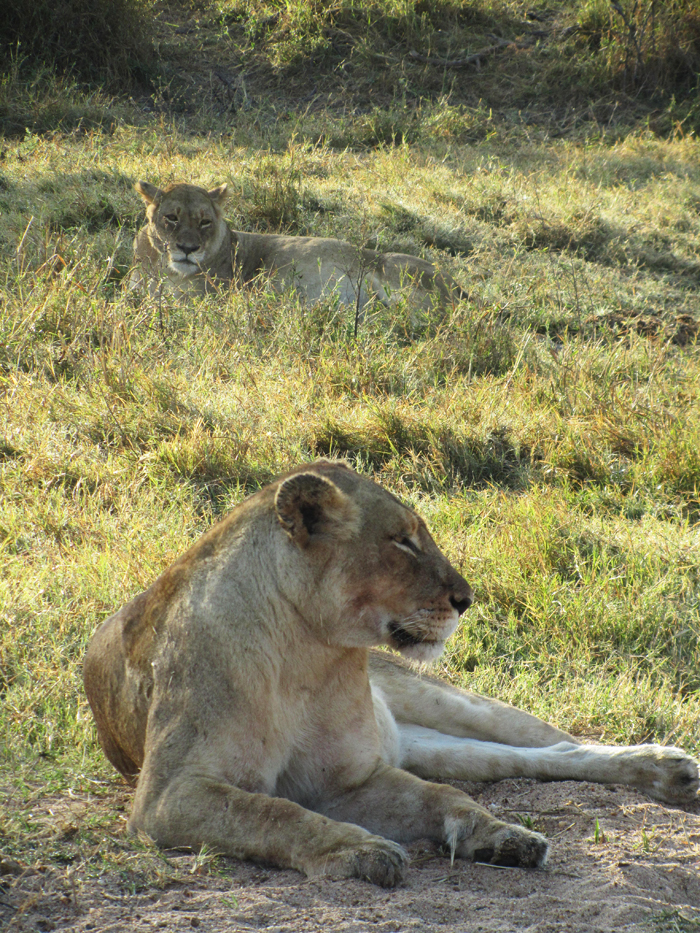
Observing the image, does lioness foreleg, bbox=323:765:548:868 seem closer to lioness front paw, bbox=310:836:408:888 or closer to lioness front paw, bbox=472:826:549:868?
lioness front paw, bbox=472:826:549:868

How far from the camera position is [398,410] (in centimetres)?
557

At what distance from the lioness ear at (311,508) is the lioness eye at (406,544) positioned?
0.46 ft

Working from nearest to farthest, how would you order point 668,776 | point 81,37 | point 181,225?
point 668,776, point 181,225, point 81,37

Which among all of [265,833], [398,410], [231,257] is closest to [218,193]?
[231,257]

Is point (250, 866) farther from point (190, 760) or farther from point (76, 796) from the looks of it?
point (76, 796)

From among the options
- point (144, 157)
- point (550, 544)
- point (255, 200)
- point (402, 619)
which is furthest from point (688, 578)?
point (144, 157)

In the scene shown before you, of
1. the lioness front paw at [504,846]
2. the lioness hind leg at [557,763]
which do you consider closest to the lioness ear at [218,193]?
the lioness hind leg at [557,763]

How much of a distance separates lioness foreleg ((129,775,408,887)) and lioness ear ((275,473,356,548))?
2.12 feet

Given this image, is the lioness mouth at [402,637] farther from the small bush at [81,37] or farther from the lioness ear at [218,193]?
the small bush at [81,37]

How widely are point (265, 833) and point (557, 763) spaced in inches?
47.5

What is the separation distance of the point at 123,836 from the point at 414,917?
2.60ft

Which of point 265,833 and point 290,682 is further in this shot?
point 290,682

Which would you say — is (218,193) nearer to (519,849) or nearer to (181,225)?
(181,225)

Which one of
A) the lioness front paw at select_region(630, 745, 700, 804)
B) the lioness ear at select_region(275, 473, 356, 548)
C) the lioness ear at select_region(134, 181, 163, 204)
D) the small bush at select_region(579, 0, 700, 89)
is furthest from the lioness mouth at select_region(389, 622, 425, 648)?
the small bush at select_region(579, 0, 700, 89)
